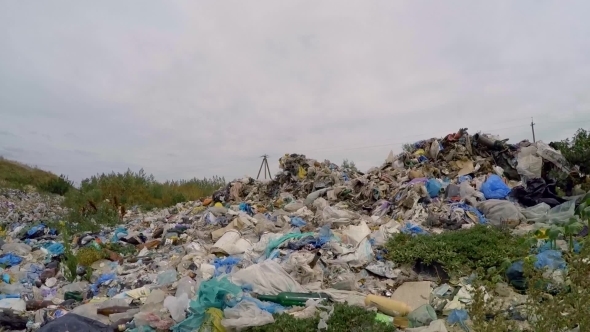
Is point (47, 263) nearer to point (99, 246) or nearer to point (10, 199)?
point (99, 246)

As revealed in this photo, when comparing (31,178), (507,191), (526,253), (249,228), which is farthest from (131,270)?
(31,178)

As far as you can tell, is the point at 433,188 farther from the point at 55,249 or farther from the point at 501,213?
the point at 55,249

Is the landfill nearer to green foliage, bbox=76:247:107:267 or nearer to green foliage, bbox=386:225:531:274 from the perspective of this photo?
green foliage, bbox=76:247:107:267

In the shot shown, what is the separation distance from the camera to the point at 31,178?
20.5 m

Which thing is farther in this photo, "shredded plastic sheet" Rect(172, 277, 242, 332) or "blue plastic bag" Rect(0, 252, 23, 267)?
"blue plastic bag" Rect(0, 252, 23, 267)

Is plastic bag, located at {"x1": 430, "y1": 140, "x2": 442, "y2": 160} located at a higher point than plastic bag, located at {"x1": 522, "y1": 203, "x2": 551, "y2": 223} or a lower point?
higher

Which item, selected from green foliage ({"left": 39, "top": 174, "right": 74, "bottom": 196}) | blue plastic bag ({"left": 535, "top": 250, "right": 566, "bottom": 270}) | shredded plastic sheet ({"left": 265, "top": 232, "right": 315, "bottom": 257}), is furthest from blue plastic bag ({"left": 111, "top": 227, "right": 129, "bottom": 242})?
green foliage ({"left": 39, "top": 174, "right": 74, "bottom": 196})

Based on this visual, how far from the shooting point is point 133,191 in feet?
47.1

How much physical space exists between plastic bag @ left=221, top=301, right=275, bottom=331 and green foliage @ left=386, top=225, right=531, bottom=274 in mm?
1996

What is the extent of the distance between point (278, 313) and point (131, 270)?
9.72 ft

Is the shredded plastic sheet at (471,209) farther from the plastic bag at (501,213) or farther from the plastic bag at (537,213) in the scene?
the plastic bag at (537,213)

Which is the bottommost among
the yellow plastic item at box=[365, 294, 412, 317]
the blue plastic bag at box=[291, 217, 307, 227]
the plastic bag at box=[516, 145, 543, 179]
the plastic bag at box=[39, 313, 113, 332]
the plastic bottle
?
the yellow plastic item at box=[365, 294, 412, 317]

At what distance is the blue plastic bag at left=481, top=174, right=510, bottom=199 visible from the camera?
24.4ft

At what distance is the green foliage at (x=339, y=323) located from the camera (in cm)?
291
